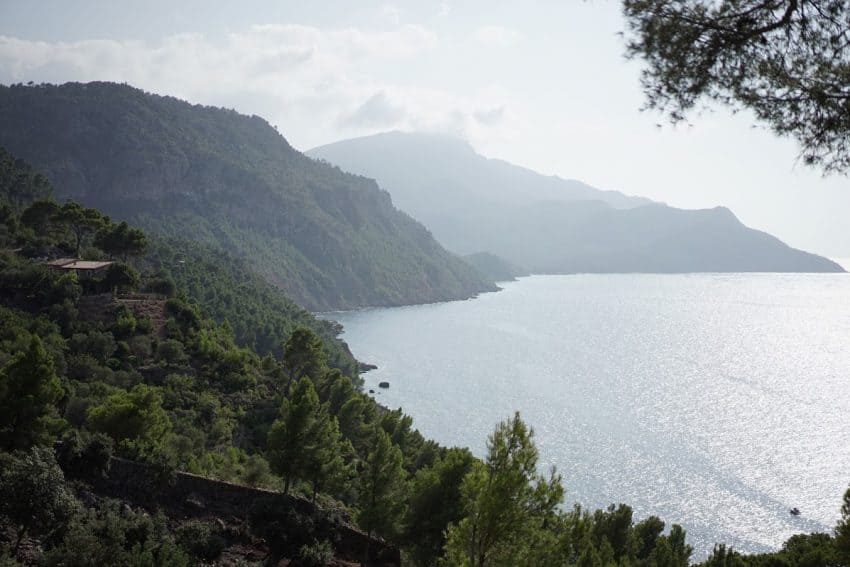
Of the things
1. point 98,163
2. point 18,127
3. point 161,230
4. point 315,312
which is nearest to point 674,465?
point 315,312

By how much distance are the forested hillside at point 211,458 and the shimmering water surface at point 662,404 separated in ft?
84.6

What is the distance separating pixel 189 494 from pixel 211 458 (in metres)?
11.4

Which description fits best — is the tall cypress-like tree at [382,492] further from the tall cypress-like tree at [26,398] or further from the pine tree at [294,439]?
the tall cypress-like tree at [26,398]

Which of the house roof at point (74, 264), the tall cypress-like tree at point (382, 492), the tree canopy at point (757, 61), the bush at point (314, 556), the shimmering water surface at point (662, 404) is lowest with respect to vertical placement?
the shimmering water surface at point (662, 404)

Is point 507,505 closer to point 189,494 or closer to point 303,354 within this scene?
point 189,494

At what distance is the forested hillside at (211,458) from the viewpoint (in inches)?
549

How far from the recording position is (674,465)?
2724 inches

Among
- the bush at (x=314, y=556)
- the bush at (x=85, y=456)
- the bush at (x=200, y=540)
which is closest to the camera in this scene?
the bush at (x=200, y=540)

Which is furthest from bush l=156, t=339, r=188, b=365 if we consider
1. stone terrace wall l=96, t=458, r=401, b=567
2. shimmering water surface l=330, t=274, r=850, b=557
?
shimmering water surface l=330, t=274, r=850, b=557

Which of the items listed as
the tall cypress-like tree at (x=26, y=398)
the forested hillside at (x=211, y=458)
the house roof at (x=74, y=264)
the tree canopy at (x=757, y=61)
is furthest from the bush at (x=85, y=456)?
the house roof at (x=74, y=264)

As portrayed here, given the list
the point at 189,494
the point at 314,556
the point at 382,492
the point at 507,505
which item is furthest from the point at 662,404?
the point at 507,505

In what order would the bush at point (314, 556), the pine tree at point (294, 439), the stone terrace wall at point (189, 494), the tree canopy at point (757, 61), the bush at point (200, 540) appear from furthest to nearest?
the pine tree at point (294, 439) < the bush at point (314, 556) < the stone terrace wall at point (189, 494) < the bush at point (200, 540) < the tree canopy at point (757, 61)

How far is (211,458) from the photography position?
107ft

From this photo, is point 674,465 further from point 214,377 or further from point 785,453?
point 214,377
